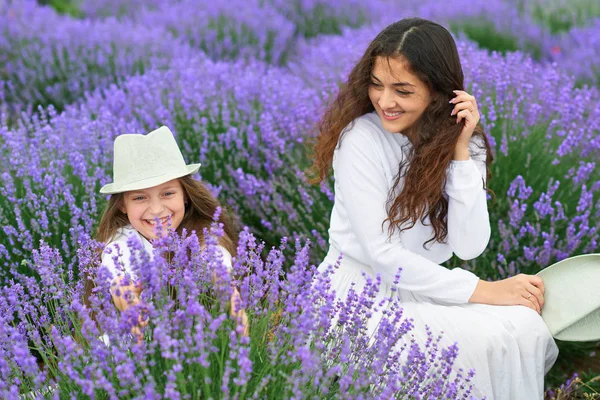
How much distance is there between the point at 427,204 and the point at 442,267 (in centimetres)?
21

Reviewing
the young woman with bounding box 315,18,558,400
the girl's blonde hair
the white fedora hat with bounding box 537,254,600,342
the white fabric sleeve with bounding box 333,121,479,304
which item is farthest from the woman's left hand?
the girl's blonde hair

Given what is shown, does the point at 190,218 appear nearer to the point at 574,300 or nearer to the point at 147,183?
the point at 147,183

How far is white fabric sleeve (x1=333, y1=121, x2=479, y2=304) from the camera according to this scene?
244 cm

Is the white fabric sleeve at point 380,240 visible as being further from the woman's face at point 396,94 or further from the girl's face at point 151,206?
the girl's face at point 151,206

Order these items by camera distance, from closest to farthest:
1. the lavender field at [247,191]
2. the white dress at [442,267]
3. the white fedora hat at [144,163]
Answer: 1. the lavender field at [247,191]
2. the white dress at [442,267]
3. the white fedora hat at [144,163]

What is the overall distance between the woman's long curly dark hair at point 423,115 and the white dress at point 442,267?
40mm

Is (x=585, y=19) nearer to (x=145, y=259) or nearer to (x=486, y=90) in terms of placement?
(x=486, y=90)

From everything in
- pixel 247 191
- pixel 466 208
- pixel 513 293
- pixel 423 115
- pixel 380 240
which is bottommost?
pixel 247 191

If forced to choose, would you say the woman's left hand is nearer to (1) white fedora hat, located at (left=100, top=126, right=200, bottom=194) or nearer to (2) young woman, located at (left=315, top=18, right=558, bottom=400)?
(2) young woman, located at (left=315, top=18, right=558, bottom=400)

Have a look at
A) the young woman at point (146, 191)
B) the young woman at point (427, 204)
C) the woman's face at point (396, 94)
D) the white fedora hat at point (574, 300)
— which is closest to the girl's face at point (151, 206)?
the young woman at point (146, 191)

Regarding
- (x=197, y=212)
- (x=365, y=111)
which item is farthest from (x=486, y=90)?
(x=197, y=212)

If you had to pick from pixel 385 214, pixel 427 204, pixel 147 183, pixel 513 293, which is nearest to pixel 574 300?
pixel 513 293

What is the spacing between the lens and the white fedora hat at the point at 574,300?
2449 mm

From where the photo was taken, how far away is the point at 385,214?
247cm
